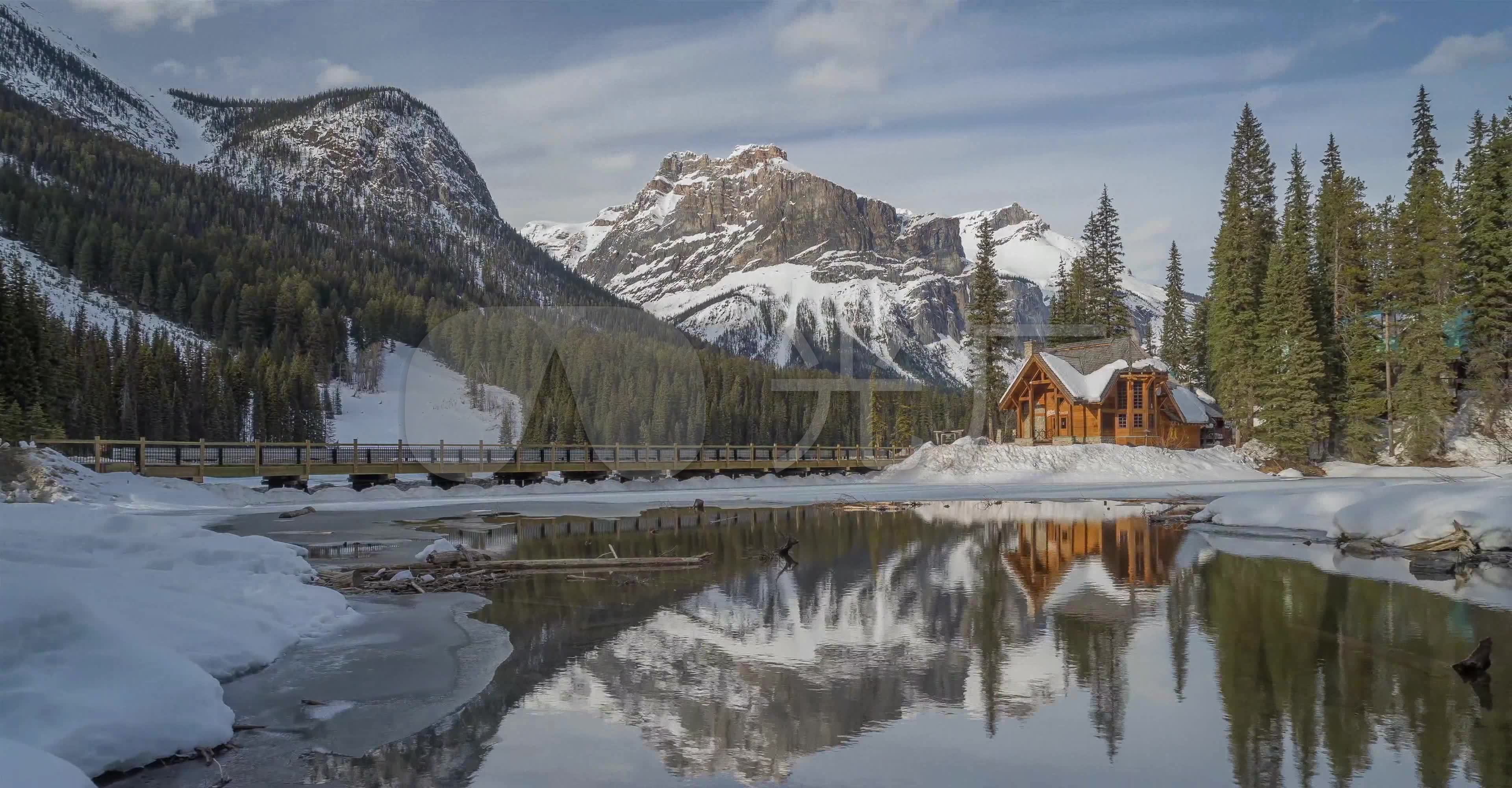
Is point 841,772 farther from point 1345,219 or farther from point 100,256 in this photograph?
point 100,256

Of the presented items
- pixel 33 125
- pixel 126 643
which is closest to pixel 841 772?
pixel 126 643

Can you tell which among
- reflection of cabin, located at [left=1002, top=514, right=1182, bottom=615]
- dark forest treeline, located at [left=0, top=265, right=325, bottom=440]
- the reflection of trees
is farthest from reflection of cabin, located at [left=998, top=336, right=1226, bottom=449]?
dark forest treeline, located at [left=0, top=265, right=325, bottom=440]

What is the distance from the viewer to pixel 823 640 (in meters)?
12.7

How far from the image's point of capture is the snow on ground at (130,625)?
285 inches

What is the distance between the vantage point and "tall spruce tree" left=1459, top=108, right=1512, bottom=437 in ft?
142

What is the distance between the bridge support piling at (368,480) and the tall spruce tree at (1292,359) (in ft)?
148

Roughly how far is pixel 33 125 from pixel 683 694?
194 metres

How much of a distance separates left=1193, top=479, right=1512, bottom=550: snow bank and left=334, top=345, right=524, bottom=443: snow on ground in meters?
61.4

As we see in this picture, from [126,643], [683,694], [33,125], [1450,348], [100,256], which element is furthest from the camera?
[33,125]

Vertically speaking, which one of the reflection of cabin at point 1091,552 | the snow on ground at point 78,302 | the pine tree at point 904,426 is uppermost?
the snow on ground at point 78,302

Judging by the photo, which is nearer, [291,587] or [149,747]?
[149,747]

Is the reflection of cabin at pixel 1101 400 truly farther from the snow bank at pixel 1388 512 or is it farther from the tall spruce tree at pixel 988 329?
the snow bank at pixel 1388 512

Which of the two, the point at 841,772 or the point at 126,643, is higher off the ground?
the point at 126,643

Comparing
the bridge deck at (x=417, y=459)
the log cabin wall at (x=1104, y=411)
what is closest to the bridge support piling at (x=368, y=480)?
the bridge deck at (x=417, y=459)
